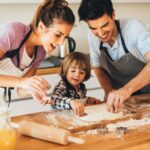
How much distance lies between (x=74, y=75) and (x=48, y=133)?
723 millimetres

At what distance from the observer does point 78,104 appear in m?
1.34

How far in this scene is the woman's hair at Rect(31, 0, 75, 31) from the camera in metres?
1.36

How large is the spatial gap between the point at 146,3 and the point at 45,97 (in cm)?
239

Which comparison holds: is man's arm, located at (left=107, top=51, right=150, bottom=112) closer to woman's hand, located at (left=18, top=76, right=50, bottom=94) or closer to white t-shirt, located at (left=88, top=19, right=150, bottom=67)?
white t-shirt, located at (left=88, top=19, right=150, bottom=67)

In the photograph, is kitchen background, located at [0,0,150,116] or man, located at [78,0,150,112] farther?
kitchen background, located at [0,0,150,116]

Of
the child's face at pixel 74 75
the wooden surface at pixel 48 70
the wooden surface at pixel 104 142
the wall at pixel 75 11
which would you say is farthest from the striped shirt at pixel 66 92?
the wall at pixel 75 11

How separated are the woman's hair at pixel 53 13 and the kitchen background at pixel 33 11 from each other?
93cm

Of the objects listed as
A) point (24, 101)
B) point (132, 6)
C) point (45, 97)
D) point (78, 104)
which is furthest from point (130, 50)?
point (132, 6)

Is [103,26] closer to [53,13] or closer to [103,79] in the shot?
[53,13]

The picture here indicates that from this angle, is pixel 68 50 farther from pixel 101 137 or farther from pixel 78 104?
pixel 101 137

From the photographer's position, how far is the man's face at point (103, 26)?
1.46 meters

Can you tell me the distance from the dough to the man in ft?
0.09

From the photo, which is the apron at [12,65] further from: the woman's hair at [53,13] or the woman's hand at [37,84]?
the woman's hand at [37,84]

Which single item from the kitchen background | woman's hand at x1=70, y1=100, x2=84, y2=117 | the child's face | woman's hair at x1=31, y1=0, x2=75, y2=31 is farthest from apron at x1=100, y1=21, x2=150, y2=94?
the kitchen background
